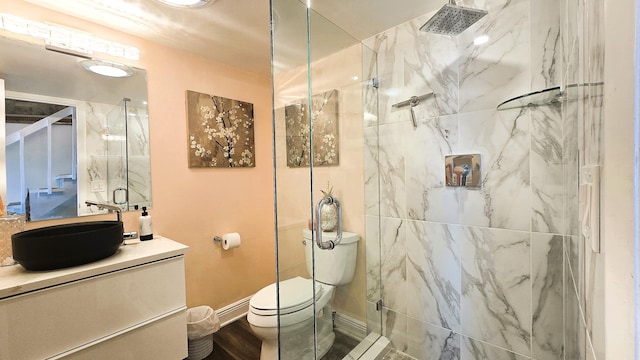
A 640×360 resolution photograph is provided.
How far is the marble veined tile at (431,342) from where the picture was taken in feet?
4.84

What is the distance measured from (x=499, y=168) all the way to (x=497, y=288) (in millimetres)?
631

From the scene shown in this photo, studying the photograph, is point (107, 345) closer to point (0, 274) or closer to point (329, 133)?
point (0, 274)

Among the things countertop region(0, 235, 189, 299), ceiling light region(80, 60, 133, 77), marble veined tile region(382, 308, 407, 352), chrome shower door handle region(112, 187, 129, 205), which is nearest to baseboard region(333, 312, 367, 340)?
marble veined tile region(382, 308, 407, 352)

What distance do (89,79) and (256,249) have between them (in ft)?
6.00

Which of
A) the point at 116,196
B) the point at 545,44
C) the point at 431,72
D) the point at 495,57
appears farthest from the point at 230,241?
the point at 545,44

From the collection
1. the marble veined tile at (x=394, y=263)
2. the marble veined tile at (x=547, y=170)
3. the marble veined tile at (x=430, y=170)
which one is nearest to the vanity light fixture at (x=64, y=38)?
the marble veined tile at (x=430, y=170)

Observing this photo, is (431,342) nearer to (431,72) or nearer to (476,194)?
(476,194)

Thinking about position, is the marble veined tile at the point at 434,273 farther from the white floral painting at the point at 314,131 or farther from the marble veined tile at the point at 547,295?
the white floral painting at the point at 314,131

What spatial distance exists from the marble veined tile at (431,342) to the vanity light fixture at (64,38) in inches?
105

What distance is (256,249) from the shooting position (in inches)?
99.5

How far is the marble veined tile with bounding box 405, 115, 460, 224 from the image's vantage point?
4.79ft

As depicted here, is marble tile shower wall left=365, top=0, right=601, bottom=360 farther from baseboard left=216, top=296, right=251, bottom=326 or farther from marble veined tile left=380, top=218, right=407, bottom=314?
baseboard left=216, top=296, right=251, bottom=326

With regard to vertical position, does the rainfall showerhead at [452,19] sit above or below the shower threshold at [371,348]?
above

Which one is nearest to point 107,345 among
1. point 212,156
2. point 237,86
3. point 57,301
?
point 57,301
